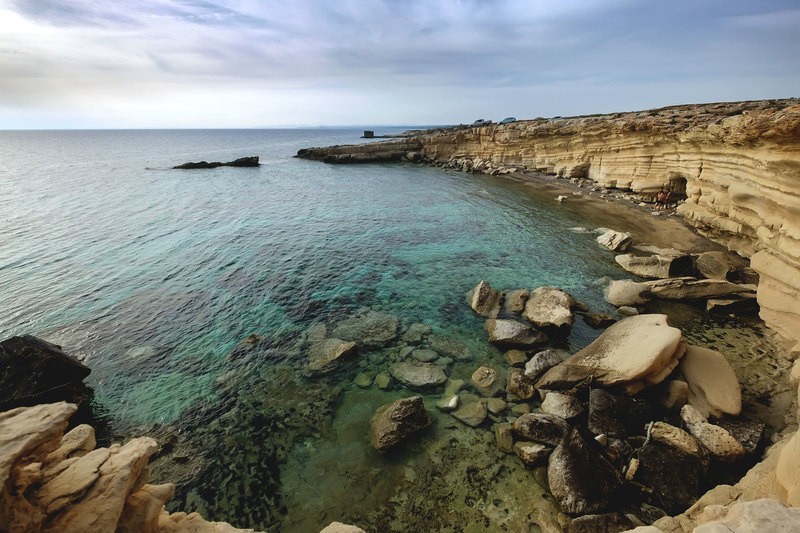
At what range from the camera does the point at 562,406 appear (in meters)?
10.3

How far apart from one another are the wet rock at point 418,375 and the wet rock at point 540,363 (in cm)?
291

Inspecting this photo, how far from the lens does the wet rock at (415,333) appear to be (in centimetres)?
1426

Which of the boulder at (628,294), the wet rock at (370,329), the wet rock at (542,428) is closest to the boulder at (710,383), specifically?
the wet rock at (542,428)

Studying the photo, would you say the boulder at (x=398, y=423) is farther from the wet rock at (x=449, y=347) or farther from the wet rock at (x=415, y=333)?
the wet rock at (x=415, y=333)

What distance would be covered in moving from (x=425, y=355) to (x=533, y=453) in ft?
17.0

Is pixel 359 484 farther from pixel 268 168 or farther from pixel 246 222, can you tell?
pixel 268 168

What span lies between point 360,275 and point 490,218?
1591 cm

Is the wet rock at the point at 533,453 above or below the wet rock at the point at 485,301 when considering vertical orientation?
below

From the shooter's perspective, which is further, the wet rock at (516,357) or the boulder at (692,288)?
the boulder at (692,288)

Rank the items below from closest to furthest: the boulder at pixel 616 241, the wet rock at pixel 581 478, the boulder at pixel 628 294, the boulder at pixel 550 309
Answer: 1. the wet rock at pixel 581 478
2. the boulder at pixel 550 309
3. the boulder at pixel 628 294
4. the boulder at pixel 616 241

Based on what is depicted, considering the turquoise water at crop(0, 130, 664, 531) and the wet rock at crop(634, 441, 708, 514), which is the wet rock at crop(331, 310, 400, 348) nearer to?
the turquoise water at crop(0, 130, 664, 531)

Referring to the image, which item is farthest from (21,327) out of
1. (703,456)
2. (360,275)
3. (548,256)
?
(548,256)

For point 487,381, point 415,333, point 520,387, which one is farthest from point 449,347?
point 520,387

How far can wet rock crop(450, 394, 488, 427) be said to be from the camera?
10359 mm
